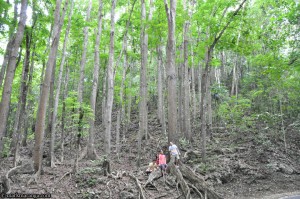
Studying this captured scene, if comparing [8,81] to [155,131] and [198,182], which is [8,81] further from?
[155,131]

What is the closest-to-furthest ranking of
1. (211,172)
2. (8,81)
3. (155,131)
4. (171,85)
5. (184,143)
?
(8,81), (171,85), (211,172), (184,143), (155,131)

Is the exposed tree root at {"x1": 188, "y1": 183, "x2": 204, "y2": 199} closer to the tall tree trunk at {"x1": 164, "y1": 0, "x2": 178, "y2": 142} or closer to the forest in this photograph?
the forest

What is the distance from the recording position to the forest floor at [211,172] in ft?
26.4

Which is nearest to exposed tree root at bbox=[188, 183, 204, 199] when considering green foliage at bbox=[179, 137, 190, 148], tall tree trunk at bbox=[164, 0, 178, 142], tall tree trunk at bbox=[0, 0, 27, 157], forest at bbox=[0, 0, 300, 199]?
forest at bbox=[0, 0, 300, 199]

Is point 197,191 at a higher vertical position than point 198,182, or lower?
lower

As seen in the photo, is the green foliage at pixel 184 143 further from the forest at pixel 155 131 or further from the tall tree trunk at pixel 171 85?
the tall tree trunk at pixel 171 85

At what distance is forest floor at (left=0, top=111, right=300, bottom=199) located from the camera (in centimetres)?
805

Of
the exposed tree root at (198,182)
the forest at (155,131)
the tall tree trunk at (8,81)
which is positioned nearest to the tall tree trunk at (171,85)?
the forest at (155,131)

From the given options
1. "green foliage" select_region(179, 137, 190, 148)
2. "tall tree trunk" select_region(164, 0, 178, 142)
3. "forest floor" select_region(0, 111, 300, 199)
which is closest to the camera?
"forest floor" select_region(0, 111, 300, 199)

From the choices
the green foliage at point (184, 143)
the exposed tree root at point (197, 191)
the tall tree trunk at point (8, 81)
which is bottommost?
the exposed tree root at point (197, 191)

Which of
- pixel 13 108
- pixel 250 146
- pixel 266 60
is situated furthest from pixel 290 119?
pixel 13 108

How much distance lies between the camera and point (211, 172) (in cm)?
1108

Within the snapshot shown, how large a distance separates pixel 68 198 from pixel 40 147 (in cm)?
252

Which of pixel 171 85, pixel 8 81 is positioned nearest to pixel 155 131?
pixel 171 85
